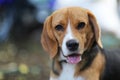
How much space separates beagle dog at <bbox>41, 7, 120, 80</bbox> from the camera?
6020mm

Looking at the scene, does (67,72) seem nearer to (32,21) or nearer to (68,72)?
(68,72)

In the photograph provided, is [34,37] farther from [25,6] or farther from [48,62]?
[48,62]

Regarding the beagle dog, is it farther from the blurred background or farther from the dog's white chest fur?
the blurred background

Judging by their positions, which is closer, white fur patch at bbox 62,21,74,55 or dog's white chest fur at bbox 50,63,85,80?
white fur patch at bbox 62,21,74,55

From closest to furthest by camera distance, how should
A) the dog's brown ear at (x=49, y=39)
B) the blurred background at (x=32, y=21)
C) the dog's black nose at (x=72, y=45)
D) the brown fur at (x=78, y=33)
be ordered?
the dog's black nose at (x=72, y=45) < the brown fur at (x=78, y=33) < the dog's brown ear at (x=49, y=39) < the blurred background at (x=32, y=21)

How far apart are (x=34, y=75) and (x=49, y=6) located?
→ 2127 millimetres

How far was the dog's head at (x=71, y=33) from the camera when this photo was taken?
598cm

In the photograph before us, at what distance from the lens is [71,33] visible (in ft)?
19.6

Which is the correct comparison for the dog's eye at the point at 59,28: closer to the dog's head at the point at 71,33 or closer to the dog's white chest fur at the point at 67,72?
the dog's head at the point at 71,33

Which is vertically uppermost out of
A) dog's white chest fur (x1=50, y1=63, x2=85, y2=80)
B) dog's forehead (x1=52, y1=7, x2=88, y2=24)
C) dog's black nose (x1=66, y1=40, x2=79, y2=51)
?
dog's forehead (x1=52, y1=7, x2=88, y2=24)

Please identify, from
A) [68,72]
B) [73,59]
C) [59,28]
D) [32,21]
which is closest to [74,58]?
[73,59]

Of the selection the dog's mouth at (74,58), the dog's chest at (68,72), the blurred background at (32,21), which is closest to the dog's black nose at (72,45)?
the dog's mouth at (74,58)

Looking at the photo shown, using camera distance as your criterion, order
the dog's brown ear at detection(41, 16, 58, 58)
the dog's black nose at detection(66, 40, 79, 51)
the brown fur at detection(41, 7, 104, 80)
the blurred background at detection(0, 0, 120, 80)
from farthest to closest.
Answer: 1. the blurred background at detection(0, 0, 120, 80)
2. the dog's brown ear at detection(41, 16, 58, 58)
3. the brown fur at detection(41, 7, 104, 80)
4. the dog's black nose at detection(66, 40, 79, 51)

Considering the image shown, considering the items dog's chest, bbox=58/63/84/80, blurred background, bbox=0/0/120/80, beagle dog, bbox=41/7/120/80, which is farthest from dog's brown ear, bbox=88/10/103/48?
blurred background, bbox=0/0/120/80
